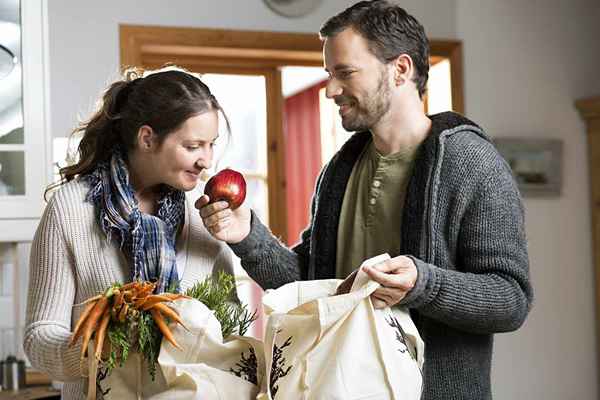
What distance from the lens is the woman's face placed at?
1661 millimetres

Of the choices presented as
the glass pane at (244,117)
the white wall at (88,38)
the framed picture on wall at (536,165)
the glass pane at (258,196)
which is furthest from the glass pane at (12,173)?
the framed picture on wall at (536,165)

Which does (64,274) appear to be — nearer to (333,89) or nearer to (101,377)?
(101,377)

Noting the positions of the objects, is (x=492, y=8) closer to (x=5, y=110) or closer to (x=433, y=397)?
(x=5, y=110)

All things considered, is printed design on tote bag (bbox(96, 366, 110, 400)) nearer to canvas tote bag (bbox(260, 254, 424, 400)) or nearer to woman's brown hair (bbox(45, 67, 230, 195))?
canvas tote bag (bbox(260, 254, 424, 400))

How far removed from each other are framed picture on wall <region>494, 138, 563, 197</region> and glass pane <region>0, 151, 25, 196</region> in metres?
2.15

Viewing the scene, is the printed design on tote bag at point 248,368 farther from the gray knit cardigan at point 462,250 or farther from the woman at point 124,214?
the gray knit cardigan at point 462,250

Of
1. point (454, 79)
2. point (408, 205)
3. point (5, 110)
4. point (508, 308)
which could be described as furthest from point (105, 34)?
point (508, 308)

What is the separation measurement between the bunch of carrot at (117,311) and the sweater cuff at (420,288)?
0.41 m

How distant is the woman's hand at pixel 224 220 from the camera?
5.74ft

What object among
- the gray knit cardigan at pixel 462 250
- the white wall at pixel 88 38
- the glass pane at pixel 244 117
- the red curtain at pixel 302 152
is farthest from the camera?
the red curtain at pixel 302 152

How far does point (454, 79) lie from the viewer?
4.17 m

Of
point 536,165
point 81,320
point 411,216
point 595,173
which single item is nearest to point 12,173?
point 411,216

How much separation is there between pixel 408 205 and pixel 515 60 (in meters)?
2.67

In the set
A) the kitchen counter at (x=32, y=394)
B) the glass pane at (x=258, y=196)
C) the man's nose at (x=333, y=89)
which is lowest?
the kitchen counter at (x=32, y=394)
